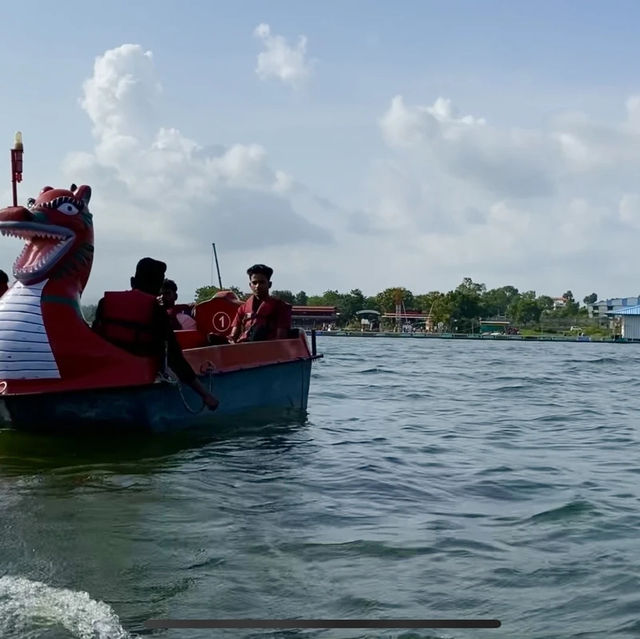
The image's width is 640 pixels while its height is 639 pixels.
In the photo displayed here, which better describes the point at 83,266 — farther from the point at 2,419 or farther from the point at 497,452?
the point at 497,452

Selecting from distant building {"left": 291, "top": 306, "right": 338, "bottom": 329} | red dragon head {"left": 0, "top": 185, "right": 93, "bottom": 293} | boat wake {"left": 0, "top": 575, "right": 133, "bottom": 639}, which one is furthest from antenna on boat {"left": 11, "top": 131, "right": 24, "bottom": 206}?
distant building {"left": 291, "top": 306, "right": 338, "bottom": 329}

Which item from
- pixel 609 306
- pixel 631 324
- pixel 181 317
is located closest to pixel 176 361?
pixel 181 317

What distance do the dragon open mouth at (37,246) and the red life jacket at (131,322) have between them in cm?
56

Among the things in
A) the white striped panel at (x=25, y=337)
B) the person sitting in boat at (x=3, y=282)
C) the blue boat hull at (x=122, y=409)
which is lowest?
the blue boat hull at (x=122, y=409)

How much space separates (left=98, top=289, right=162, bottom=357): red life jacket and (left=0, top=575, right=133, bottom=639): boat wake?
3885 millimetres

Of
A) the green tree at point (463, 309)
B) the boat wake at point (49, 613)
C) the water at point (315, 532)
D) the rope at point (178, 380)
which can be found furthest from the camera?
the green tree at point (463, 309)

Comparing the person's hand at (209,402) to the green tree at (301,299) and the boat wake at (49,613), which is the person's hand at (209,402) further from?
the green tree at (301,299)

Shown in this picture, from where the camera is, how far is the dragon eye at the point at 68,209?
7.69m

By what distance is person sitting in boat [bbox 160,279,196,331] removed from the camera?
11078 millimetres

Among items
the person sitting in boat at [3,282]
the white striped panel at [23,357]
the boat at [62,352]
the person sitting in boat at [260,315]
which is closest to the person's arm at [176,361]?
the boat at [62,352]

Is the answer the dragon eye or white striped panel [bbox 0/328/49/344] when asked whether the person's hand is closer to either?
white striped panel [bbox 0/328/49/344]

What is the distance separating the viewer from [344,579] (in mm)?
4383

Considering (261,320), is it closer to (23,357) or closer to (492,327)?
(23,357)

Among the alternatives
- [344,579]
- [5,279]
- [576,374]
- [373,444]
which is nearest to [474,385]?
[576,374]
